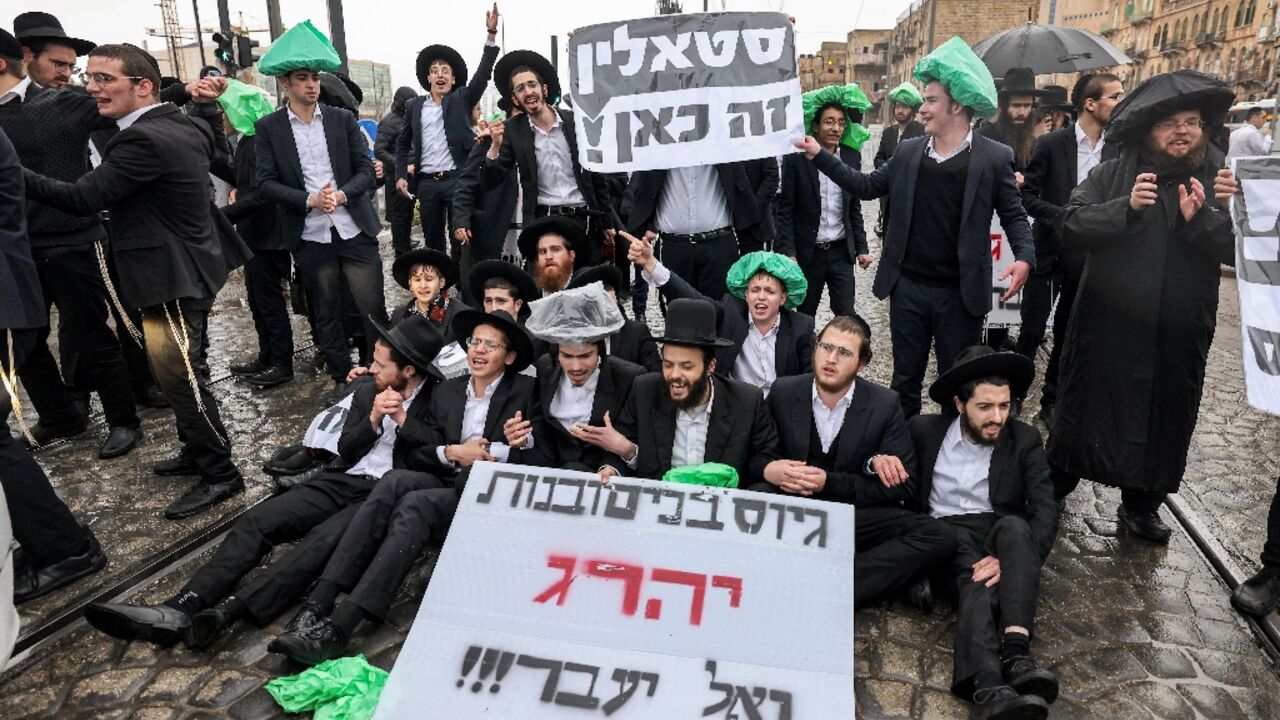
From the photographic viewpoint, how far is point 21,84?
4691mm

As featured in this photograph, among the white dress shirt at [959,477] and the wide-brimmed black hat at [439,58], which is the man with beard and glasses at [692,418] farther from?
the wide-brimmed black hat at [439,58]

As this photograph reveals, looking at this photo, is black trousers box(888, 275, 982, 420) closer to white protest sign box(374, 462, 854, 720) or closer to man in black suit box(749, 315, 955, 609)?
man in black suit box(749, 315, 955, 609)

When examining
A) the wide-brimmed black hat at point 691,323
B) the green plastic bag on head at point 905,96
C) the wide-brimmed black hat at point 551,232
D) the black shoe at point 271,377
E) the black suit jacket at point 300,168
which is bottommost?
the black shoe at point 271,377

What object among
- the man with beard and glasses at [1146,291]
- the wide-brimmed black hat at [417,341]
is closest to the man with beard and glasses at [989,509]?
the man with beard and glasses at [1146,291]

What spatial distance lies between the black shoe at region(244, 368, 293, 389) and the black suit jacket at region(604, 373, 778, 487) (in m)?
3.83

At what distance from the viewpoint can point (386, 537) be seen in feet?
11.0

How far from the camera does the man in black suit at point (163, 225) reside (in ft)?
12.7

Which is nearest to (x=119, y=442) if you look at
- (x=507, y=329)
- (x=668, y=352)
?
(x=507, y=329)

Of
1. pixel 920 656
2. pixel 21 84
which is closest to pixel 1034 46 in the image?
pixel 920 656

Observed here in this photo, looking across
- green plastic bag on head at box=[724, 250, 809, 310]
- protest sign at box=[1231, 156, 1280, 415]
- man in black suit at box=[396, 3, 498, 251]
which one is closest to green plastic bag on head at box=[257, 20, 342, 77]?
man in black suit at box=[396, 3, 498, 251]

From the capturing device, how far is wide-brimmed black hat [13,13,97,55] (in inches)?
208

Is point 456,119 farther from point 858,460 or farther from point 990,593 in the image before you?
point 990,593

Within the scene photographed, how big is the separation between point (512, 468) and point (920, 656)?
5.64ft

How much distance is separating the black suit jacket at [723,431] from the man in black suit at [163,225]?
2344mm
